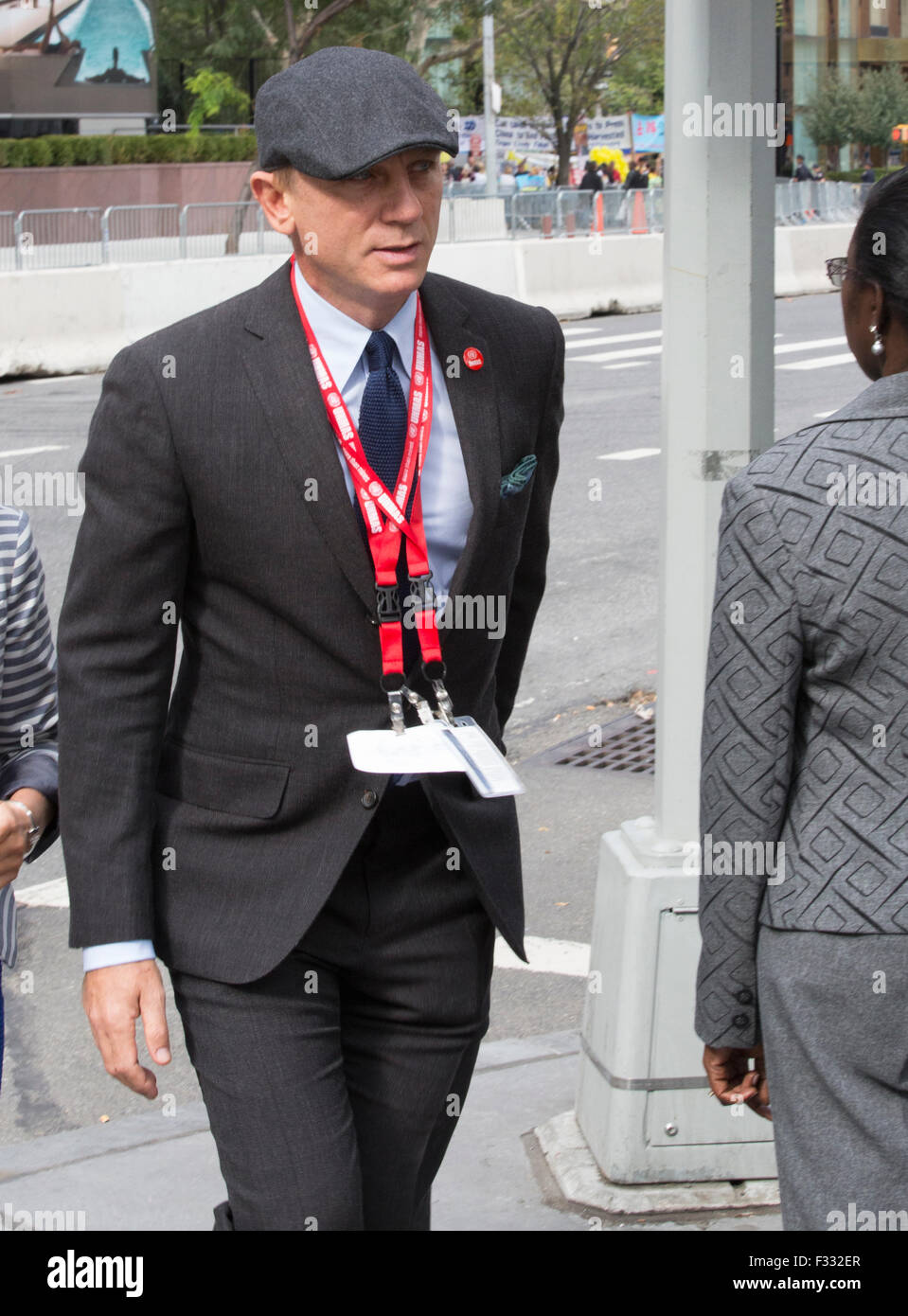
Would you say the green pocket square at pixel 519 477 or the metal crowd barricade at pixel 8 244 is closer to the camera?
the green pocket square at pixel 519 477

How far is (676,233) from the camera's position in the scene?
3457 mm

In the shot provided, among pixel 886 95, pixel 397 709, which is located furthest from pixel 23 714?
pixel 886 95

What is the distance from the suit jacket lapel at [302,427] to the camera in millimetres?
2402

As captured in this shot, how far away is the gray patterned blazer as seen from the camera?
82.7 inches

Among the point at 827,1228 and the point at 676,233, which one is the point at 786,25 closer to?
the point at 676,233

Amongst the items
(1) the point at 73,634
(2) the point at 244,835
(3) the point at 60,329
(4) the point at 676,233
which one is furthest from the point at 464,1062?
(3) the point at 60,329

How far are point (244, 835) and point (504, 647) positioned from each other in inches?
25.0

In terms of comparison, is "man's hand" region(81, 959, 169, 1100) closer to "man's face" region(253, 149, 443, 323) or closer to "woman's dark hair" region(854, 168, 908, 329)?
"man's face" region(253, 149, 443, 323)

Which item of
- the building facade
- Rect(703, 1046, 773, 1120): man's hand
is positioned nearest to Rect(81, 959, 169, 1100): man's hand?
Rect(703, 1046, 773, 1120): man's hand

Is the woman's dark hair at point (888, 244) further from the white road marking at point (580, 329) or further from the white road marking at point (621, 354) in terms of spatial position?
the white road marking at point (580, 329)

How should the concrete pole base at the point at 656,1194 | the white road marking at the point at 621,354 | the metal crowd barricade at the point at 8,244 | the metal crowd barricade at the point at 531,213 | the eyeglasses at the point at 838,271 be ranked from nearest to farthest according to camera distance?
the eyeglasses at the point at 838,271
the concrete pole base at the point at 656,1194
the metal crowd barricade at the point at 8,244
the white road marking at the point at 621,354
the metal crowd barricade at the point at 531,213

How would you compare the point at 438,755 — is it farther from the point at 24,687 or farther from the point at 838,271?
the point at 838,271

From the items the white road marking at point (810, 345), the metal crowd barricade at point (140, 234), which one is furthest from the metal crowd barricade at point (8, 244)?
the white road marking at point (810, 345)

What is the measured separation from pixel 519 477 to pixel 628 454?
10.9m
